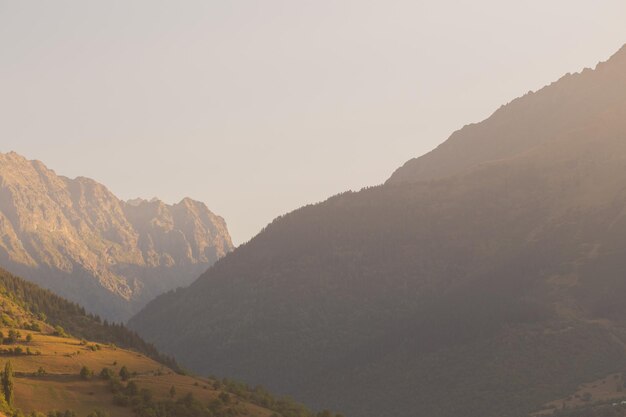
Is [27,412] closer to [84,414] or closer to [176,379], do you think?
[84,414]

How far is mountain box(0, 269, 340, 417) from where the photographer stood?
383ft

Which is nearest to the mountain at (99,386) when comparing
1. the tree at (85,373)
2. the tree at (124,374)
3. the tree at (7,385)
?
the tree at (124,374)

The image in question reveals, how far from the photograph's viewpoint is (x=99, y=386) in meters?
128

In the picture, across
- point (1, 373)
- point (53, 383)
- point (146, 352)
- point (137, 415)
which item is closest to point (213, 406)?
point (137, 415)

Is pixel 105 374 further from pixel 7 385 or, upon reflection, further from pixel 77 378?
pixel 7 385

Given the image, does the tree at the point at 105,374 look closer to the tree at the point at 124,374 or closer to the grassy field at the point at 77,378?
the grassy field at the point at 77,378

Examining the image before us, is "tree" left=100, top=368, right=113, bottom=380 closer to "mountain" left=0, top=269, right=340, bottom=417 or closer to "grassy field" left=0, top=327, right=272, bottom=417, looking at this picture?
"mountain" left=0, top=269, right=340, bottom=417

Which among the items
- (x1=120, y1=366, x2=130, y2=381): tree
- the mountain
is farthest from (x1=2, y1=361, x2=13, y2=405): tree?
(x1=120, y1=366, x2=130, y2=381): tree

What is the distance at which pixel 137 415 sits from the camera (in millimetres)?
119750

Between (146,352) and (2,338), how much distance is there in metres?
59.7

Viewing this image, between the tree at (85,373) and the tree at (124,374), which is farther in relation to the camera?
the tree at (124,374)

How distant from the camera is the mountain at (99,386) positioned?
116812mm

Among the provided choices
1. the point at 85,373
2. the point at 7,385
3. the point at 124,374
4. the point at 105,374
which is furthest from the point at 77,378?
the point at 7,385

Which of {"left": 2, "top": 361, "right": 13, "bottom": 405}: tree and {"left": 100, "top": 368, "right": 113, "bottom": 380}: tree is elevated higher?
{"left": 2, "top": 361, "right": 13, "bottom": 405}: tree
